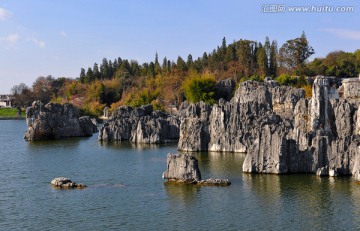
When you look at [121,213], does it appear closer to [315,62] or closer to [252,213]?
[252,213]

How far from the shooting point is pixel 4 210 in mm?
35000

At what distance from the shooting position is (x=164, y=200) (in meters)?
36.2

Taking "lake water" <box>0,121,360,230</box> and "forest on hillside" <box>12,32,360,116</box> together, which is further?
"forest on hillside" <box>12,32,360,116</box>

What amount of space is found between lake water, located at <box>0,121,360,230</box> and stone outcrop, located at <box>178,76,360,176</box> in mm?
1748

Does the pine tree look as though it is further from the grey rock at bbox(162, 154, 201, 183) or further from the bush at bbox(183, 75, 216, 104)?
the grey rock at bbox(162, 154, 201, 183)

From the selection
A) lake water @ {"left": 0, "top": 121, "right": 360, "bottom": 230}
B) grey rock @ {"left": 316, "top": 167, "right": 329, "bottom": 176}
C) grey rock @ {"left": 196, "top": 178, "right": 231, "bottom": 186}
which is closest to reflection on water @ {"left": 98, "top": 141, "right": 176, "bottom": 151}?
lake water @ {"left": 0, "top": 121, "right": 360, "bottom": 230}

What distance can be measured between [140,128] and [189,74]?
5448 centimetres

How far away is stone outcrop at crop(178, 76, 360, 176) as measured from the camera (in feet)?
146

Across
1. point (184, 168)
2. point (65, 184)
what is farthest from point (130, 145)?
point (184, 168)

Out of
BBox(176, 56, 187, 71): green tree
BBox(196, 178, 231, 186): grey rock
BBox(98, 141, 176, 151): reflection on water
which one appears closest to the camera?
BBox(196, 178, 231, 186): grey rock

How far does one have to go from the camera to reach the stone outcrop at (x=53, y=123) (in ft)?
264

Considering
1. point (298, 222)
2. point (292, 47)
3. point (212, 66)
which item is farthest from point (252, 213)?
point (212, 66)

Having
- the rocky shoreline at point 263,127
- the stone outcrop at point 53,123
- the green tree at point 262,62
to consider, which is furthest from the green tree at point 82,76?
the stone outcrop at point 53,123

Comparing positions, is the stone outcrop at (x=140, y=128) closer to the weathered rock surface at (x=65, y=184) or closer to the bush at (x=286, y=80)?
the bush at (x=286, y=80)
